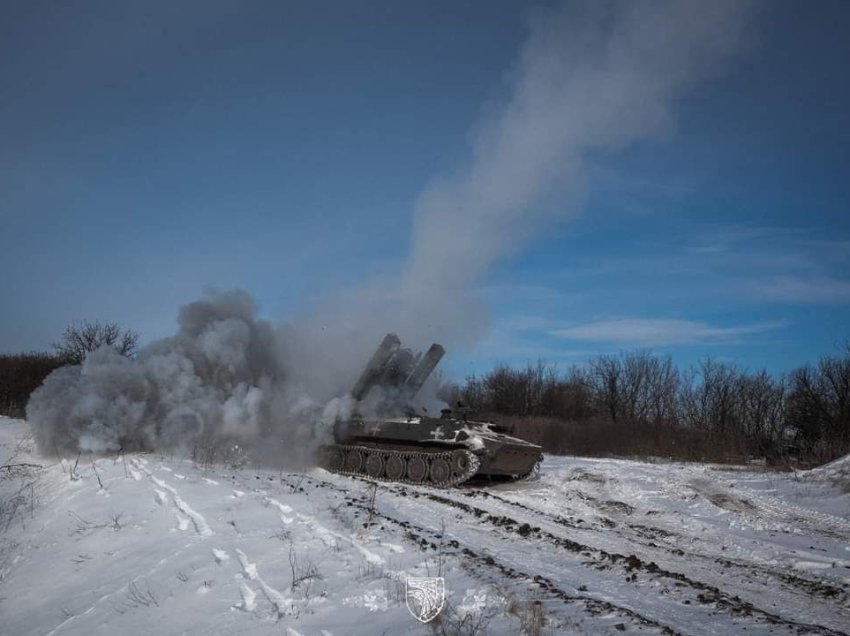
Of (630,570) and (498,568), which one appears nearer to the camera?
(498,568)

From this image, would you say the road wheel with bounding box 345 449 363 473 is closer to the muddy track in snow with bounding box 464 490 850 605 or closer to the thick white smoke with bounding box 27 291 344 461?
the thick white smoke with bounding box 27 291 344 461

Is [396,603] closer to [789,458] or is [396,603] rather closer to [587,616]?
[587,616]

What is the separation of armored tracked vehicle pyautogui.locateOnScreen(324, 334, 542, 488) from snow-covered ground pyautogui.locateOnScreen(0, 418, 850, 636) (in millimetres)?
1193

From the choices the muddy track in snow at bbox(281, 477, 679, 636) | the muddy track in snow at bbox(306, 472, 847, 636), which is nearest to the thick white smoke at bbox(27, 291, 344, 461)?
the muddy track in snow at bbox(306, 472, 847, 636)

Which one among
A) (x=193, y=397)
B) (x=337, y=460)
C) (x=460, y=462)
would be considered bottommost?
(x=337, y=460)

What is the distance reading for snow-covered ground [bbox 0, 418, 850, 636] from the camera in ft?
16.8

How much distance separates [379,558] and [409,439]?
905 centimetres

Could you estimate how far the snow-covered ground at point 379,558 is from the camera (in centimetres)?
512

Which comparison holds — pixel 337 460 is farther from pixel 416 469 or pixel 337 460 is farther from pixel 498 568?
pixel 498 568

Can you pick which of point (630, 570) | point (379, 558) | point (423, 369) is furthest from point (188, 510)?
point (423, 369)

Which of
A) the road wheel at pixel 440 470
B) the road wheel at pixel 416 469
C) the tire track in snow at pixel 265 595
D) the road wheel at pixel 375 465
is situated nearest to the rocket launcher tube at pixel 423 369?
the road wheel at pixel 375 465

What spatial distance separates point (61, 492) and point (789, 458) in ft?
72.3

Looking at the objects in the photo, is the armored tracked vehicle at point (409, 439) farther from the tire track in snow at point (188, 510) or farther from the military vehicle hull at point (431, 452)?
the tire track in snow at point (188, 510)

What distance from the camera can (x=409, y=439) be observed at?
15469 mm
